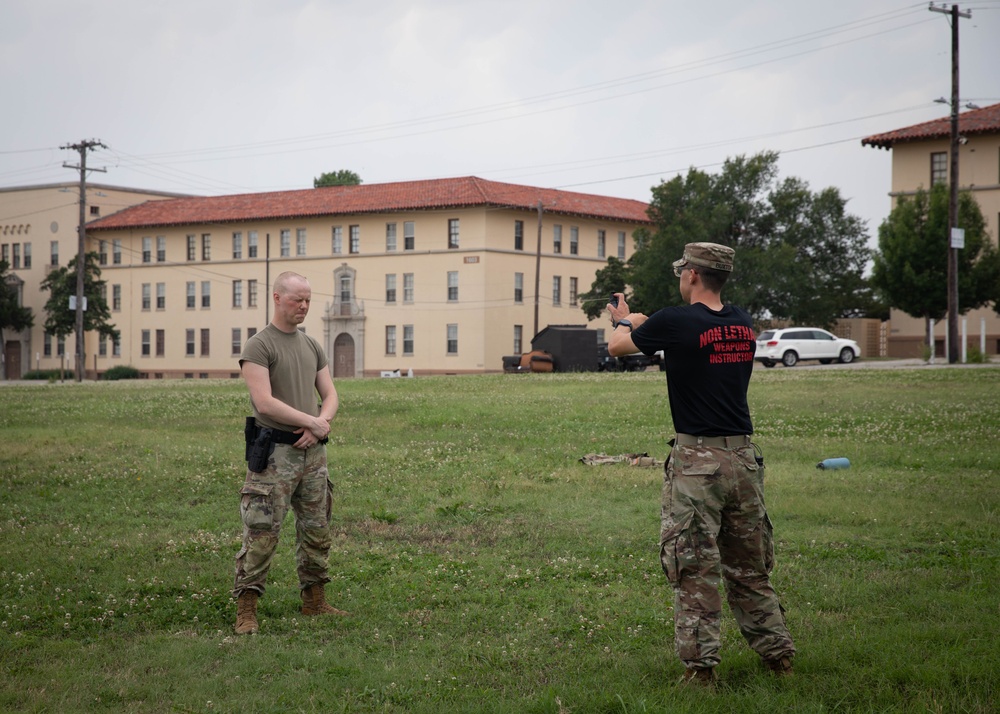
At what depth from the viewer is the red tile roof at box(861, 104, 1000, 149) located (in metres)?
55.1

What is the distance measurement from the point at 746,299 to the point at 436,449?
2076 inches

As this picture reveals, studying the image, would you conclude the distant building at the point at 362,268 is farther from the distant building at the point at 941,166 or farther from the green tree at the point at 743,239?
the distant building at the point at 941,166

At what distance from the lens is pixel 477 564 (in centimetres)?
855

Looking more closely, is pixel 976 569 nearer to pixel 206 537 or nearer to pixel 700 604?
pixel 700 604

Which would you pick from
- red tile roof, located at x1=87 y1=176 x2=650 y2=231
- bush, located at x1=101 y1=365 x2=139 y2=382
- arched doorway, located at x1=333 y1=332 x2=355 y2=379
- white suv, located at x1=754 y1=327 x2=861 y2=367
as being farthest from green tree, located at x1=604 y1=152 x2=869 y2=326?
bush, located at x1=101 y1=365 x2=139 y2=382

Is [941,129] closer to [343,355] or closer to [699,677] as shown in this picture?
[343,355]

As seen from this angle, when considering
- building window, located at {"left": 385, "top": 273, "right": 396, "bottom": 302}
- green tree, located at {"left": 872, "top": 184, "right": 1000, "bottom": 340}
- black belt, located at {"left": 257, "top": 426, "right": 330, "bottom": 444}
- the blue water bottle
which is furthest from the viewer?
building window, located at {"left": 385, "top": 273, "right": 396, "bottom": 302}

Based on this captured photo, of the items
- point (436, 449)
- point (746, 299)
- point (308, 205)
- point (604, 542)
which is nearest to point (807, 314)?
point (746, 299)

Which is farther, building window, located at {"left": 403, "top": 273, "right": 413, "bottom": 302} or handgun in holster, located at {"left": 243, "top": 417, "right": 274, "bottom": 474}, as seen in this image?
building window, located at {"left": 403, "top": 273, "right": 413, "bottom": 302}

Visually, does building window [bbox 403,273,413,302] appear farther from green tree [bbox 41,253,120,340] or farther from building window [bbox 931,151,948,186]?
building window [bbox 931,151,948,186]

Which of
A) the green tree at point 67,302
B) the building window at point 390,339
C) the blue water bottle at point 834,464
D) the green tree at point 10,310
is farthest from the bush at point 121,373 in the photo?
the blue water bottle at point 834,464

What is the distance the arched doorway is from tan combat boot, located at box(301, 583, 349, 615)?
227 feet

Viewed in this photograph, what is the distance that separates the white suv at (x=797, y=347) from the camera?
47.9m

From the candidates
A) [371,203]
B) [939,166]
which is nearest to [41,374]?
[371,203]
